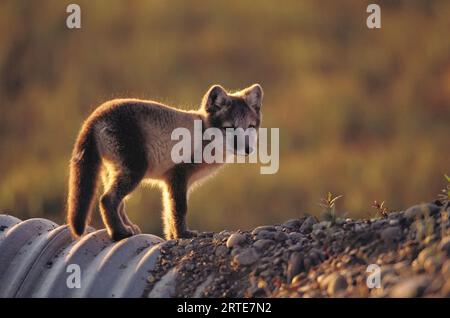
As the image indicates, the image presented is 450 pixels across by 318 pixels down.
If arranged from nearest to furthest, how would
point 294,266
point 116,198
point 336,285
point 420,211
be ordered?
point 336,285 → point 294,266 → point 420,211 → point 116,198

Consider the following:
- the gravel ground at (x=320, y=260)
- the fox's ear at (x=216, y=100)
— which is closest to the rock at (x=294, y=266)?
the gravel ground at (x=320, y=260)

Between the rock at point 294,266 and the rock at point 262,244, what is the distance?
0.39 meters

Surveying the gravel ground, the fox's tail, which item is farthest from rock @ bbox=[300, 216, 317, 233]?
the fox's tail

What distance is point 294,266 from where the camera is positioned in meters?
5.95

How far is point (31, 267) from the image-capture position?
7.02m

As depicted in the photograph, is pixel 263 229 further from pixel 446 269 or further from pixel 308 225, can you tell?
pixel 446 269

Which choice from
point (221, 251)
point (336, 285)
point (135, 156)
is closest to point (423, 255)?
point (336, 285)

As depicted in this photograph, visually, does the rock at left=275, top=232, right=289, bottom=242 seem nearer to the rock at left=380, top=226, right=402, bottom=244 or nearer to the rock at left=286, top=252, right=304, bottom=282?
the rock at left=286, top=252, right=304, bottom=282

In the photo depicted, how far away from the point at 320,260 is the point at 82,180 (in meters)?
2.39

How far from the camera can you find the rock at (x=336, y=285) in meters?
5.46

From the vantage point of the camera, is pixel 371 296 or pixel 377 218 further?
pixel 377 218

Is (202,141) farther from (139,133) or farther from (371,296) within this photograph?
(371,296)
